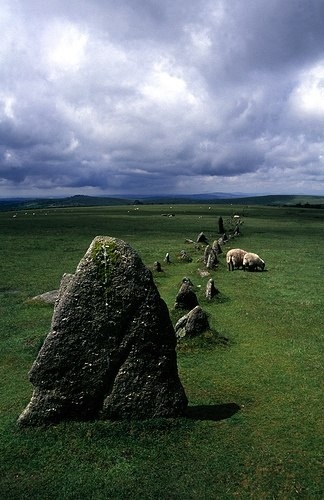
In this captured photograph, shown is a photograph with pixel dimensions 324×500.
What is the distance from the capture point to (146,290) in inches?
494

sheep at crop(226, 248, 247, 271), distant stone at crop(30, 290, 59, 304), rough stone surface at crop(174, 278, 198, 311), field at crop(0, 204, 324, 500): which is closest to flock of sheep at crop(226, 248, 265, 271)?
sheep at crop(226, 248, 247, 271)

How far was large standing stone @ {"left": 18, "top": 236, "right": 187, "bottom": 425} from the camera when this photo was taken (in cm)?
1231

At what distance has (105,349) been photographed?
1247 centimetres

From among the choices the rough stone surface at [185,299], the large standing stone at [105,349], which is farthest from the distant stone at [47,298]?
the large standing stone at [105,349]

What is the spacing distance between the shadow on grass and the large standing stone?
2.94ft

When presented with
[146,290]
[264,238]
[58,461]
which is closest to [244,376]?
[146,290]

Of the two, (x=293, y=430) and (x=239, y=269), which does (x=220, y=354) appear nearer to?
(x=293, y=430)

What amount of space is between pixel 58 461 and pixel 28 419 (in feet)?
5.86

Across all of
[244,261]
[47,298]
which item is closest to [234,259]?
[244,261]

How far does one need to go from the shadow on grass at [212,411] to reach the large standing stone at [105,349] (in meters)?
0.90

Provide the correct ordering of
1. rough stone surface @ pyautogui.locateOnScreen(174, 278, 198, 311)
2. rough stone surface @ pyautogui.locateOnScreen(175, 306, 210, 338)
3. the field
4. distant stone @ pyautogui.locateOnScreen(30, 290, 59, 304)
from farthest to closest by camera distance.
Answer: distant stone @ pyautogui.locateOnScreen(30, 290, 59, 304), rough stone surface @ pyautogui.locateOnScreen(174, 278, 198, 311), rough stone surface @ pyautogui.locateOnScreen(175, 306, 210, 338), the field

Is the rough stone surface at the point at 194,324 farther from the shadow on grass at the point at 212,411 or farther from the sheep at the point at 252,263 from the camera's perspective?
the sheep at the point at 252,263

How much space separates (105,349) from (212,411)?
4064 mm

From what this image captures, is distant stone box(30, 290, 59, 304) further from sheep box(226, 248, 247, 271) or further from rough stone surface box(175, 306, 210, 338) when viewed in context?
sheep box(226, 248, 247, 271)
